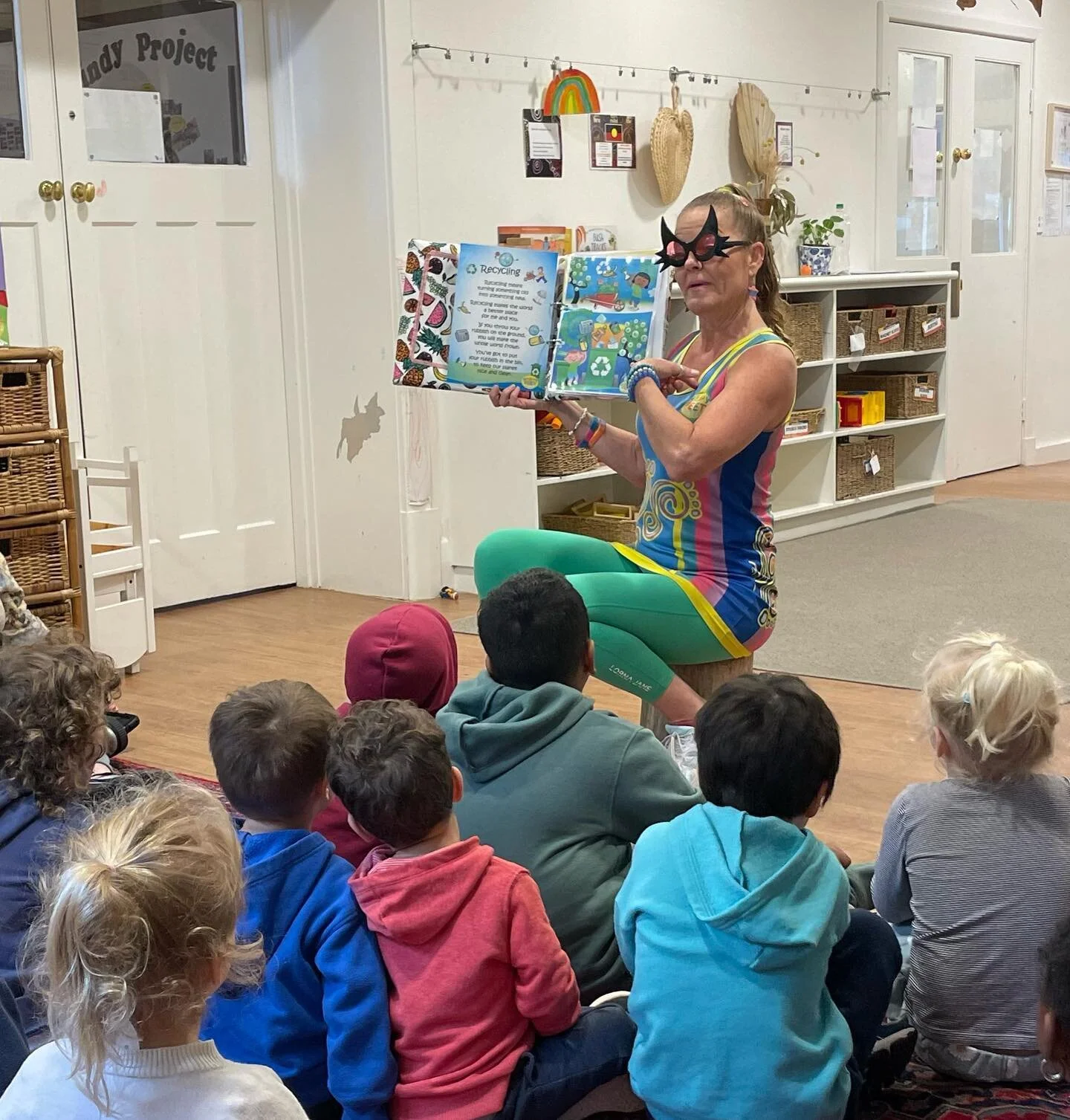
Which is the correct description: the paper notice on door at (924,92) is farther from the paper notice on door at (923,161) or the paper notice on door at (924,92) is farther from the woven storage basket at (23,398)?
the woven storage basket at (23,398)

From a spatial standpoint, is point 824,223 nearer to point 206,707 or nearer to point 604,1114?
point 206,707

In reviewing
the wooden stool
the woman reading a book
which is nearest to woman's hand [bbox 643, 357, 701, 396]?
the woman reading a book

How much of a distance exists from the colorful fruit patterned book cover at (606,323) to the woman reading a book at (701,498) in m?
0.05

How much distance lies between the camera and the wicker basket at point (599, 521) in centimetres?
512

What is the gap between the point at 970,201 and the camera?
743 centimetres

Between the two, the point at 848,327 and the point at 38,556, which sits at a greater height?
the point at 848,327

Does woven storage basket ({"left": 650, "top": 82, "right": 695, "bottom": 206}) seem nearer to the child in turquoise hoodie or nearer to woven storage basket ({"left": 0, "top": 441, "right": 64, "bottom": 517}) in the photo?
woven storage basket ({"left": 0, "top": 441, "right": 64, "bottom": 517})

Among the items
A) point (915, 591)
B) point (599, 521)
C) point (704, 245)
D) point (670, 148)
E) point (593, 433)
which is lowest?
point (915, 591)

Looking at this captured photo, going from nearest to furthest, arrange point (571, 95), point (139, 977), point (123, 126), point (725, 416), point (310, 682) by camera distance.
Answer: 1. point (139, 977)
2. point (725, 416)
3. point (310, 682)
4. point (123, 126)
5. point (571, 95)

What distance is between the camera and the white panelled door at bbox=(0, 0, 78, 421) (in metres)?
4.21

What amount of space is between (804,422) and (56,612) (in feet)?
10.7

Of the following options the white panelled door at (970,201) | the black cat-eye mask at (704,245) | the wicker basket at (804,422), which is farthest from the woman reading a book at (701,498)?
the white panelled door at (970,201)

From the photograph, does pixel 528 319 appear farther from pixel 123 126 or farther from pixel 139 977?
pixel 123 126

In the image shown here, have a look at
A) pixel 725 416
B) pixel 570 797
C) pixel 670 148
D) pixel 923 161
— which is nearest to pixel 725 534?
pixel 725 416
